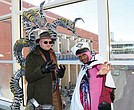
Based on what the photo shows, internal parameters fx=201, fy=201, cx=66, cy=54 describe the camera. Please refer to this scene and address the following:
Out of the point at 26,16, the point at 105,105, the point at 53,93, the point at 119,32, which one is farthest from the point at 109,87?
the point at 26,16

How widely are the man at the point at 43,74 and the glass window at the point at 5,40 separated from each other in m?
2.20

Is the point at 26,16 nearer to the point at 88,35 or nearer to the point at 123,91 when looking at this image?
the point at 88,35

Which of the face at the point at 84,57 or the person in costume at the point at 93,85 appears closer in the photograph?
the person in costume at the point at 93,85

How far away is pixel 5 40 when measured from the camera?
403cm

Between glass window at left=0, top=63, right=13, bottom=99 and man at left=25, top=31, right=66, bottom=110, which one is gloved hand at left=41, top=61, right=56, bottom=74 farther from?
glass window at left=0, top=63, right=13, bottom=99

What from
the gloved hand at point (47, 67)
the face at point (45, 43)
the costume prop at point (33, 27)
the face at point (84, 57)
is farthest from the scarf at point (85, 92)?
the costume prop at point (33, 27)

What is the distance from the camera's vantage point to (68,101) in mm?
2182

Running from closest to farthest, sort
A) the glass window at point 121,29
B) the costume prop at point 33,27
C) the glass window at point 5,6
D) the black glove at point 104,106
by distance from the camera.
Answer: the black glove at point 104,106, the costume prop at point 33,27, the glass window at point 121,29, the glass window at point 5,6

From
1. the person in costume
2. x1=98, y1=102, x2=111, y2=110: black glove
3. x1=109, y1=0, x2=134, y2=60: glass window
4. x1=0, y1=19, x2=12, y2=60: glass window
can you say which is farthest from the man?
x1=0, y1=19, x2=12, y2=60: glass window

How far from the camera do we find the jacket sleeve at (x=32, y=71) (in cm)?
164

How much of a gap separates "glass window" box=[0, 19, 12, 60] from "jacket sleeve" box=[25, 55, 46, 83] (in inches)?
88.1

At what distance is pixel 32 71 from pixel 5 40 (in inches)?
100

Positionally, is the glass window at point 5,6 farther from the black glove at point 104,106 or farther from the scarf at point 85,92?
the black glove at point 104,106

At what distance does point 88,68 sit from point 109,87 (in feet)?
0.72
